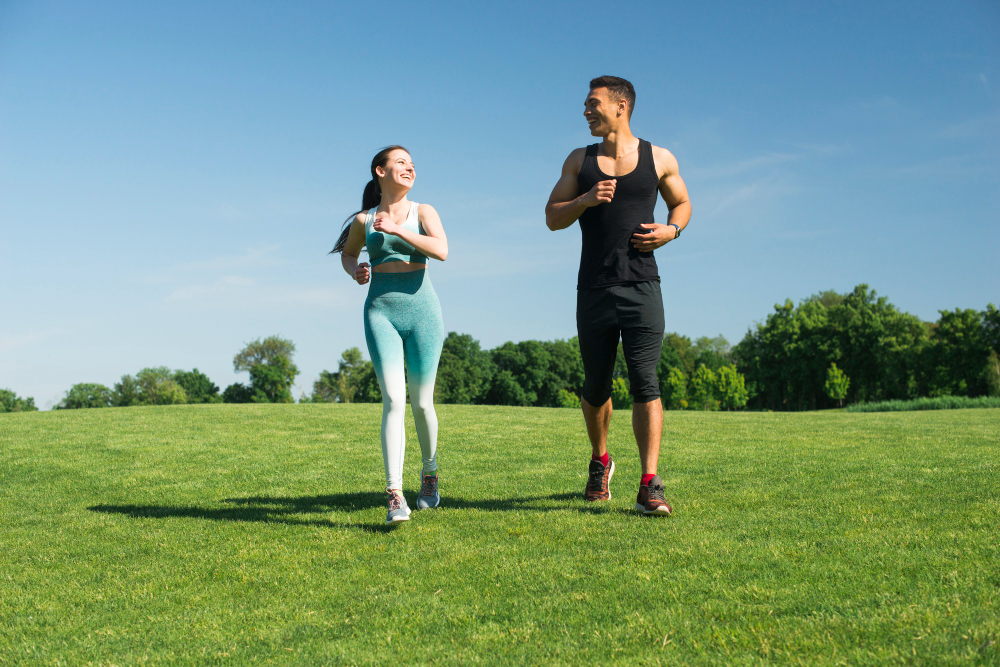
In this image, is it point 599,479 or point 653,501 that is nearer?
point 653,501

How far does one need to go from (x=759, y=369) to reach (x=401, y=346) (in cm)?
6984

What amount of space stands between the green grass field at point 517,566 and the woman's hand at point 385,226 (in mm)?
1964

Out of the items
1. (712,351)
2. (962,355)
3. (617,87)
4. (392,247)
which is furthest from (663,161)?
(712,351)

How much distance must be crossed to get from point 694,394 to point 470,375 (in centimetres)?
2326

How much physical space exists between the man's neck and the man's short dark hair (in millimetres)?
150

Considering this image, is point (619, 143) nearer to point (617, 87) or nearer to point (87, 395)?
point (617, 87)

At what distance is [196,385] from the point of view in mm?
94688

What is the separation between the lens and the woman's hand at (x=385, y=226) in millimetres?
4840

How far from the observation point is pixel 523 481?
21.3 ft

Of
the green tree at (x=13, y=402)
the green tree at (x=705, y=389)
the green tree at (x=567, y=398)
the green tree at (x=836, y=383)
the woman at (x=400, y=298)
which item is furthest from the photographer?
the green tree at (x=13, y=402)

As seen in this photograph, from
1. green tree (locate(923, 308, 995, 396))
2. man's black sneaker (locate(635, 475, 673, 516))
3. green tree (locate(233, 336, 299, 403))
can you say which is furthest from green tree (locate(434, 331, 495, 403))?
man's black sneaker (locate(635, 475, 673, 516))

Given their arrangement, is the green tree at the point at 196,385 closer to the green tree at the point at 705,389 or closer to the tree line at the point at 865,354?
the green tree at the point at 705,389

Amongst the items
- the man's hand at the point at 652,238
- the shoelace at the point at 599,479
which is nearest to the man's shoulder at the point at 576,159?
the man's hand at the point at 652,238

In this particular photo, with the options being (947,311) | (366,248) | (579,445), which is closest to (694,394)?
(947,311)
